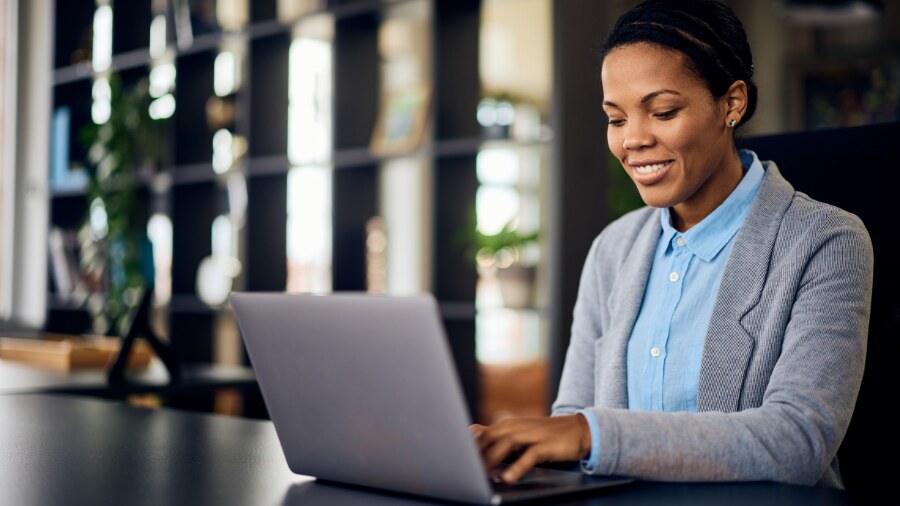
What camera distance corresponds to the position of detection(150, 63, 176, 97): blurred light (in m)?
4.43

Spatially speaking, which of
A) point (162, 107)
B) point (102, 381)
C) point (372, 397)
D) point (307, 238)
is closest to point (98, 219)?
point (162, 107)

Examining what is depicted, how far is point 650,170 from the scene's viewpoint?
1.33 m

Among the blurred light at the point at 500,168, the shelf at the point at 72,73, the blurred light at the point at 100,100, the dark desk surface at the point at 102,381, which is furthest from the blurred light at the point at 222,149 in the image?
the blurred light at the point at 500,168

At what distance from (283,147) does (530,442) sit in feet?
10.4

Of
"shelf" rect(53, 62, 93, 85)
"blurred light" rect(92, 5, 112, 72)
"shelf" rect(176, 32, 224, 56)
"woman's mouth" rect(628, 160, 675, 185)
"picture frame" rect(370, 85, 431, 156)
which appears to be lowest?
"woman's mouth" rect(628, 160, 675, 185)

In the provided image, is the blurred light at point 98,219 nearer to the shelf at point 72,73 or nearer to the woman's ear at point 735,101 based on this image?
the shelf at point 72,73

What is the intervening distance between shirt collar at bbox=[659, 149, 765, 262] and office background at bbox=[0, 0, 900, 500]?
14cm

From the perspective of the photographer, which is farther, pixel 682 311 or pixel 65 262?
pixel 65 262

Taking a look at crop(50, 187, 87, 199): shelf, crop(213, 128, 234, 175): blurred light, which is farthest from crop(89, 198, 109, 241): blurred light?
crop(213, 128, 234, 175): blurred light

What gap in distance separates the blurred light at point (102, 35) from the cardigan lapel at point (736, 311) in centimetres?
415

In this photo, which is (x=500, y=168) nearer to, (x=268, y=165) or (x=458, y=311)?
(x=268, y=165)

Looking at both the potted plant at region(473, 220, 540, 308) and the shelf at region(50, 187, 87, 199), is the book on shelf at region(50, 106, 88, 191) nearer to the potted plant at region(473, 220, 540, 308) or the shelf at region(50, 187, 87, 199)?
the shelf at region(50, 187, 87, 199)

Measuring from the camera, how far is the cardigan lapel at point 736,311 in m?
1.23

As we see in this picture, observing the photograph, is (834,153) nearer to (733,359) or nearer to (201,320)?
(733,359)
